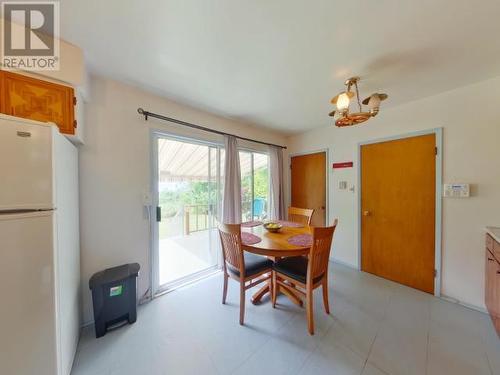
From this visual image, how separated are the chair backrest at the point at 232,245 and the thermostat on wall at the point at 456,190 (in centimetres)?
238

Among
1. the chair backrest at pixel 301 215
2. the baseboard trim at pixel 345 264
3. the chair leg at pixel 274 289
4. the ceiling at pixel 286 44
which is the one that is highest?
the ceiling at pixel 286 44

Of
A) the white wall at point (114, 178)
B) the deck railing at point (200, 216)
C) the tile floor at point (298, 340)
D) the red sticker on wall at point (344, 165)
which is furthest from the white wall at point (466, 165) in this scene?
the white wall at point (114, 178)

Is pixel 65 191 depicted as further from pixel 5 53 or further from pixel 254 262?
pixel 254 262

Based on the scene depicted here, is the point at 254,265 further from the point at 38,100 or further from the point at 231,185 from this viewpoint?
the point at 38,100

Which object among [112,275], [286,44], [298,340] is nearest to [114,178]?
[112,275]

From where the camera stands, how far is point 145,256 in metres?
2.06

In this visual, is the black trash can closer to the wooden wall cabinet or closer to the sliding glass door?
the sliding glass door

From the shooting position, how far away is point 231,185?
2.82 metres

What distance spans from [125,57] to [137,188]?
4.03 feet

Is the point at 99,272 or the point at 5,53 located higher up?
the point at 5,53

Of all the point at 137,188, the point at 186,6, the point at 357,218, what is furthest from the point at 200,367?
the point at 357,218

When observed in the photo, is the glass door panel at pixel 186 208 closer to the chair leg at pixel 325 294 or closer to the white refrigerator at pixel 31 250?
the white refrigerator at pixel 31 250

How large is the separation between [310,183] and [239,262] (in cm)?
226

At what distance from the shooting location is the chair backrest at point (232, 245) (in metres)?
1.69
